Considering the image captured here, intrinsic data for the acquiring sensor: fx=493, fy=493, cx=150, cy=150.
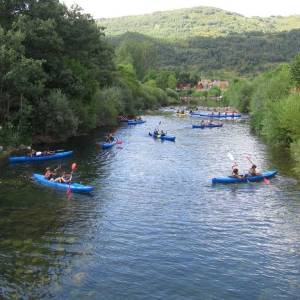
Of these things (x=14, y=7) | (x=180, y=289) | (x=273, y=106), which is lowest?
(x=180, y=289)

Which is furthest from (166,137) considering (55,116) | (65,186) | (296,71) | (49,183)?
Result: (65,186)

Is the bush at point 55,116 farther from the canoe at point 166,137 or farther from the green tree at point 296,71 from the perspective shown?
the green tree at point 296,71

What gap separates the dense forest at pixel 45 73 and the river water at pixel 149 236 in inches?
425

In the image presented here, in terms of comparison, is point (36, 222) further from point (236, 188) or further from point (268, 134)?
point (268, 134)

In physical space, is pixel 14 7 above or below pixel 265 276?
above

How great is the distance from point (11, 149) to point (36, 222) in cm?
2263

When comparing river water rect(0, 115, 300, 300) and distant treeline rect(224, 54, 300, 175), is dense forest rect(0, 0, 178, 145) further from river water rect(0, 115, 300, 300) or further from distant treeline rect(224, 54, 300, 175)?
distant treeline rect(224, 54, 300, 175)

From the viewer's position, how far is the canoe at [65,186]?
1373 inches

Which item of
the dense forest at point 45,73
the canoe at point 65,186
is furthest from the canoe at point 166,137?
the canoe at point 65,186

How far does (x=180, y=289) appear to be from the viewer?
2006cm

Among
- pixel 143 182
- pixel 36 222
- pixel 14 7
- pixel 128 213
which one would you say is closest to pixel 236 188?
pixel 143 182

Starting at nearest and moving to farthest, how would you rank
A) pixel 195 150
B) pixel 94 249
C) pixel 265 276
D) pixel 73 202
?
pixel 265 276, pixel 94 249, pixel 73 202, pixel 195 150

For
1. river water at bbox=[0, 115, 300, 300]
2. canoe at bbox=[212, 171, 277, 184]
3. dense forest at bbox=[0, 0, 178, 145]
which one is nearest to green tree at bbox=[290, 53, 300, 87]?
river water at bbox=[0, 115, 300, 300]

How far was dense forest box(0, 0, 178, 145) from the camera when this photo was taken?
50125 millimetres
